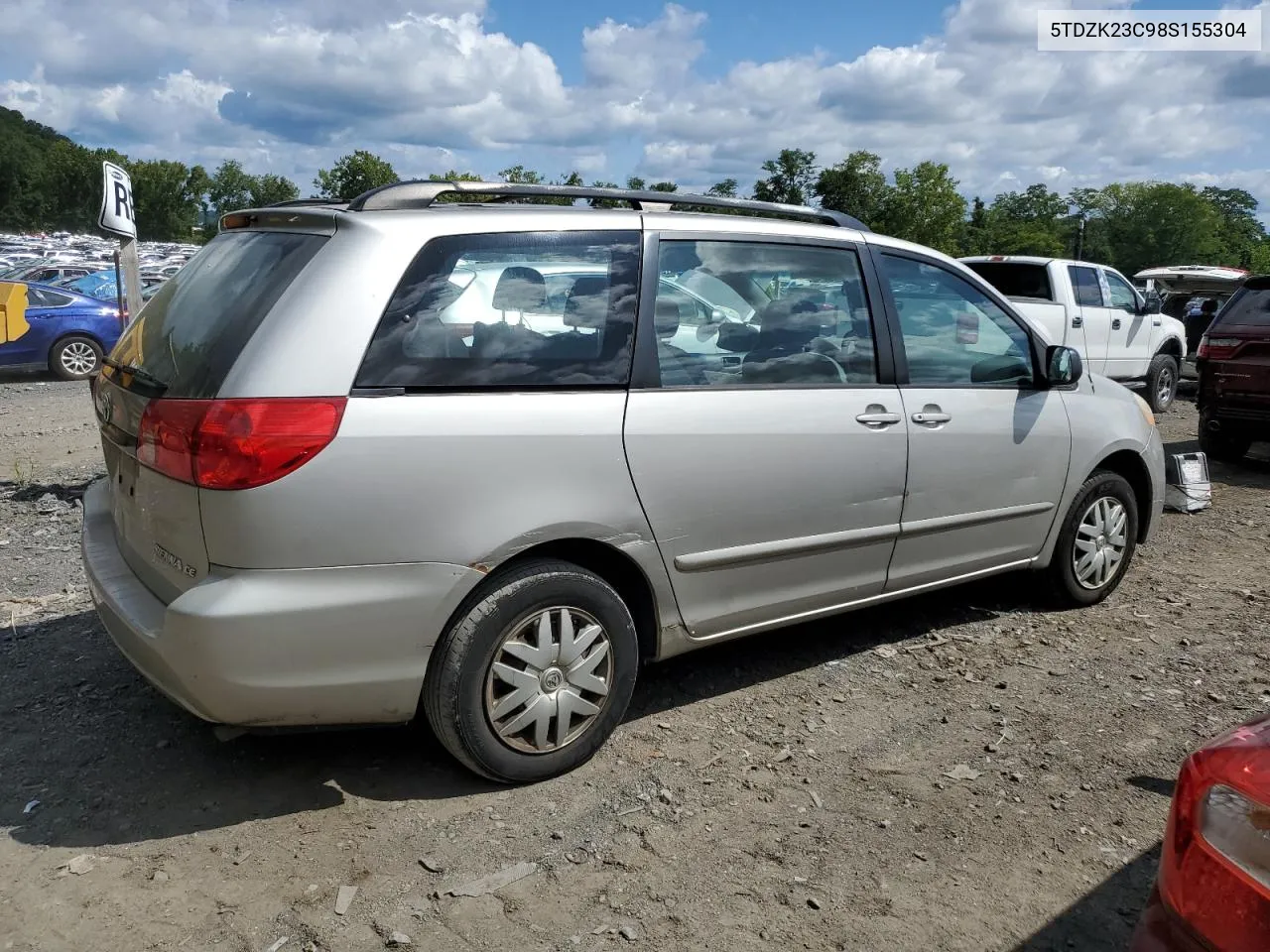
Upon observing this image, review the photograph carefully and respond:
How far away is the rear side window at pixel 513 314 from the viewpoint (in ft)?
10.3

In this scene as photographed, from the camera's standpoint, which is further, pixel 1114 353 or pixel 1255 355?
pixel 1114 353

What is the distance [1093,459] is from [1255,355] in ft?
17.4

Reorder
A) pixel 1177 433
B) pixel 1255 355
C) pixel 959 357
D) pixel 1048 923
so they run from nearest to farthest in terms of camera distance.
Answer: pixel 1048 923, pixel 959 357, pixel 1255 355, pixel 1177 433

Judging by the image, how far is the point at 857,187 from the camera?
2199 inches

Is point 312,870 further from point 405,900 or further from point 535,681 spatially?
point 535,681

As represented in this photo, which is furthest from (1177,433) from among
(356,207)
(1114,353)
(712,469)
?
(356,207)

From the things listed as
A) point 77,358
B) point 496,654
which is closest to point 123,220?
point 496,654

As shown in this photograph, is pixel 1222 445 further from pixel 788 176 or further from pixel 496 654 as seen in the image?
pixel 788 176

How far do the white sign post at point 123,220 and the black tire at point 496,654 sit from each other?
4394 millimetres

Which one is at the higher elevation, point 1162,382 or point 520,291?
point 520,291

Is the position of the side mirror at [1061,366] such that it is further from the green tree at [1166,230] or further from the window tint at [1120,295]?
the green tree at [1166,230]

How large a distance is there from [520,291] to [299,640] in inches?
48.8

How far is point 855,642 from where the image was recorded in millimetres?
4832

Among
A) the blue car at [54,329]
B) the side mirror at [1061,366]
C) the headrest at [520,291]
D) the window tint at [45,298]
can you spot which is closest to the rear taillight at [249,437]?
the headrest at [520,291]
